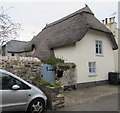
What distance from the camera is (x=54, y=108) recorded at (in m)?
5.75

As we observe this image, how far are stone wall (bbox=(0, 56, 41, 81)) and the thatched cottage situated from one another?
3.59m

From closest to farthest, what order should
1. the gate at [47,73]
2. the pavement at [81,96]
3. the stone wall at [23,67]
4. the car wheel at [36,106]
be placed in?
1. the car wheel at [36,106]
2. the pavement at [81,96]
3. the stone wall at [23,67]
4. the gate at [47,73]

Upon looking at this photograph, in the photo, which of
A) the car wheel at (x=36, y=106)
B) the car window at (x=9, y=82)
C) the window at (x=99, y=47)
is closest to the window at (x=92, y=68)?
the window at (x=99, y=47)

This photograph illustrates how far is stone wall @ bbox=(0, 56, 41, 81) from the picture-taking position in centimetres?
757

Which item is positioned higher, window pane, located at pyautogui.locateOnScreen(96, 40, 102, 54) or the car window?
window pane, located at pyautogui.locateOnScreen(96, 40, 102, 54)

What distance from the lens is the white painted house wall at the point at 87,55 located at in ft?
35.4

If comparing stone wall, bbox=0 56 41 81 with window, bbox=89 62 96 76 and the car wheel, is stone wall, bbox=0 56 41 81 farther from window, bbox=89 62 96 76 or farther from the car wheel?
window, bbox=89 62 96 76

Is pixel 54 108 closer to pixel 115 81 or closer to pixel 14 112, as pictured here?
pixel 14 112

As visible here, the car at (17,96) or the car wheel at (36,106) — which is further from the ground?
the car at (17,96)

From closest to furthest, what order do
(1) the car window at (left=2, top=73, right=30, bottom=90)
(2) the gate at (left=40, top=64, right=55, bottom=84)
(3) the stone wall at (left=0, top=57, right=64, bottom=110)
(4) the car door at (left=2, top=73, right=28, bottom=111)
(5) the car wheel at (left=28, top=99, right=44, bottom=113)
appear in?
1. (4) the car door at (left=2, top=73, right=28, bottom=111)
2. (1) the car window at (left=2, top=73, right=30, bottom=90)
3. (5) the car wheel at (left=28, top=99, right=44, bottom=113)
4. (3) the stone wall at (left=0, top=57, right=64, bottom=110)
5. (2) the gate at (left=40, top=64, right=55, bottom=84)

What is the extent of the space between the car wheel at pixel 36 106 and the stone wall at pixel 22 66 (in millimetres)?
3005

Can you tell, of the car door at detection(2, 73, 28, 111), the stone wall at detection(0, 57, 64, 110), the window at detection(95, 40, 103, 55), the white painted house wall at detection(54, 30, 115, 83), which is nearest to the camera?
the car door at detection(2, 73, 28, 111)

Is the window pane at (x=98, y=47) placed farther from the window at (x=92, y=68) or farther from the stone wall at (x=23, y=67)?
the stone wall at (x=23, y=67)

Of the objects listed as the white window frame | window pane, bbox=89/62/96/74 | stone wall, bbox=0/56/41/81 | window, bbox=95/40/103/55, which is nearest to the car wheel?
stone wall, bbox=0/56/41/81
